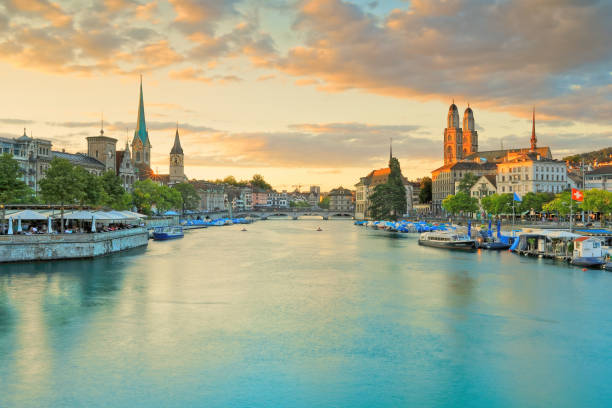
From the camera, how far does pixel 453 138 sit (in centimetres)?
18975

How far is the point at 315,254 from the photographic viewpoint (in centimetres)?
5791

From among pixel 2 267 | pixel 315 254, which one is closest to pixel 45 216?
pixel 2 267

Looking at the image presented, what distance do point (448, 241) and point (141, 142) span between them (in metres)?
122

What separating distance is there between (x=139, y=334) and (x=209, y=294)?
31.6ft

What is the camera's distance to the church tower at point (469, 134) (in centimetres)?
18912

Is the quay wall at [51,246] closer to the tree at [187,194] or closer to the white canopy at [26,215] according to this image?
the white canopy at [26,215]

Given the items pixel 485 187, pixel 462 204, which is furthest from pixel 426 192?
pixel 462 204

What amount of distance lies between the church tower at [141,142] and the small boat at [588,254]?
135818 millimetres

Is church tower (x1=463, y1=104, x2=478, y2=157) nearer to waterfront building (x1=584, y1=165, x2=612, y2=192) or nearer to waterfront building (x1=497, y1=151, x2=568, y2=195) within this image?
waterfront building (x1=584, y1=165, x2=612, y2=192)

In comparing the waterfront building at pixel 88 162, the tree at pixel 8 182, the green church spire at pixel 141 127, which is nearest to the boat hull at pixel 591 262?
the tree at pixel 8 182

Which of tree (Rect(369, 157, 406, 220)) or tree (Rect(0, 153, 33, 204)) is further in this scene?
tree (Rect(369, 157, 406, 220))

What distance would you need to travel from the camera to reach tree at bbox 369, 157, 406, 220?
12231 centimetres

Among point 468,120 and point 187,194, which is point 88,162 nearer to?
point 187,194

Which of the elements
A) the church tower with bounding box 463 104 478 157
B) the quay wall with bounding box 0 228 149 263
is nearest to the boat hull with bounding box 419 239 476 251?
the quay wall with bounding box 0 228 149 263
